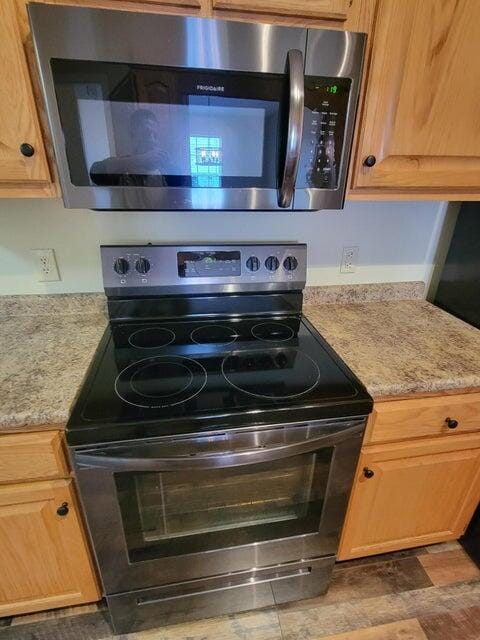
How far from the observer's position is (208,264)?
1.21m

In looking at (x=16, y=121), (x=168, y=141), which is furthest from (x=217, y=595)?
(x=16, y=121)

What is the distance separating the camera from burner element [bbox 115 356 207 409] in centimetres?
85

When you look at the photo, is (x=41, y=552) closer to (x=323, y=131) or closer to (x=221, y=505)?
(x=221, y=505)

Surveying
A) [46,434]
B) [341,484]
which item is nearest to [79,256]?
[46,434]

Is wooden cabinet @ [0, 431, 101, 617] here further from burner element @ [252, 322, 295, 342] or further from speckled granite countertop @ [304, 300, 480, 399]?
speckled granite countertop @ [304, 300, 480, 399]

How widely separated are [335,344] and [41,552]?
107cm

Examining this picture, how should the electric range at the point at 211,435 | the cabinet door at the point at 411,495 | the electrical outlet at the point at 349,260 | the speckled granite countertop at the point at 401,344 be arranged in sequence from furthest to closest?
the electrical outlet at the point at 349,260
the cabinet door at the point at 411,495
the speckled granite countertop at the point at 401,344
the electric range at the point at 211,435

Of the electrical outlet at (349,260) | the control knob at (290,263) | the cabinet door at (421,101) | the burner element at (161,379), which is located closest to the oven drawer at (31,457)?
the burner element at (161,379)

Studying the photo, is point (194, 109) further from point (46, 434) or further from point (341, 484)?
point (341, 484)

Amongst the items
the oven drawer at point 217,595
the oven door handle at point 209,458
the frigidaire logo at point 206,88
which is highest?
the frigidaire logo at point 206,88

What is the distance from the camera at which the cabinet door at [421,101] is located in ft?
2.66

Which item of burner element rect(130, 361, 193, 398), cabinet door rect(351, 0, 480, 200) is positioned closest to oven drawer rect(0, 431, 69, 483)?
burner element rect(130, 361, 193, 398)

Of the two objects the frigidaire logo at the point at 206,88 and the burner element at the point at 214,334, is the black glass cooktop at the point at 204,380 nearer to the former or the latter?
the burner element at the point at 214,334

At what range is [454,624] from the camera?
1.17 meters
